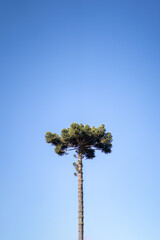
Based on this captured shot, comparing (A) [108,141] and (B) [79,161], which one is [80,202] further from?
(A) [108,141]

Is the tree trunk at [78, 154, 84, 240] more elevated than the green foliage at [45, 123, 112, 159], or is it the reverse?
the green foliage at [45, 123, 112, 159]

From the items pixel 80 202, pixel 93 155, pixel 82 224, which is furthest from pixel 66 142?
pixel 82 224

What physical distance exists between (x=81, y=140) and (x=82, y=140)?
0.11m

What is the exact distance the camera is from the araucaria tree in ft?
76.2

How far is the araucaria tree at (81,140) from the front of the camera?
23.2 m

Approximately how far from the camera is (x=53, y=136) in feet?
79.9

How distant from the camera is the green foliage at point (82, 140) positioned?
23.5 metres

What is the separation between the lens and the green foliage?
77.0ft

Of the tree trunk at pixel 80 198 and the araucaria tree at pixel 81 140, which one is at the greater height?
the araucaria tree at pixel 81 140

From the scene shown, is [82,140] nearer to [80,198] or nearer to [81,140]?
[81,140]

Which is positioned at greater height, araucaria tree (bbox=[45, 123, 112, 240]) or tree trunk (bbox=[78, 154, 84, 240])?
araucaria tree (bbox=[45, 123, 112, 240])

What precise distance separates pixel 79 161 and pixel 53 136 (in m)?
3.66

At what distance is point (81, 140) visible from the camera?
2414 centimetres

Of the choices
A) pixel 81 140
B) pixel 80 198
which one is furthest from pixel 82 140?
pixel 80 198
